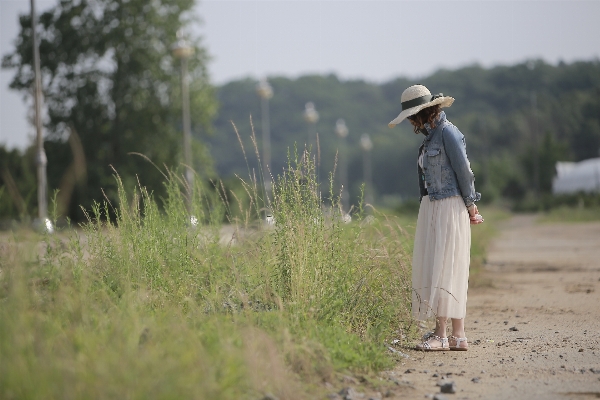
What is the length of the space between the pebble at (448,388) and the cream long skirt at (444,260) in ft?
4.48

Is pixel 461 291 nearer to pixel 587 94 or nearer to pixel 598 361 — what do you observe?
pixel 598 361

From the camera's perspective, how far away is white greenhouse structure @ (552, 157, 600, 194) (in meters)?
61.6

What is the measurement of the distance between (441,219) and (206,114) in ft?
106

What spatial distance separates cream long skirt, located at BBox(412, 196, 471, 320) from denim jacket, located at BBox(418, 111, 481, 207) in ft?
0.26

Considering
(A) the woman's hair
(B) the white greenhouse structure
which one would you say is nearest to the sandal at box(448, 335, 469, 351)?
(A) the woman's hair

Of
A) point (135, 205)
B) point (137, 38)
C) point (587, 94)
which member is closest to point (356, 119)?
point (587, 94)

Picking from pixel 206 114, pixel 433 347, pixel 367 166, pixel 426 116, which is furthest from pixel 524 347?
pixel 367 166

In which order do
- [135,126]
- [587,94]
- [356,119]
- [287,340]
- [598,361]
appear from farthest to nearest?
[356,119]
[587,94]
[135,126]
[598,361]
[287,340]

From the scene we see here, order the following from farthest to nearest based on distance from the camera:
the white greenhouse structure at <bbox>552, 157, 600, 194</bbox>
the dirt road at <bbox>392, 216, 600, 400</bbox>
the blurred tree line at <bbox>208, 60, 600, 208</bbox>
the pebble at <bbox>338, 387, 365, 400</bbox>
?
the blurred tree line at <bbox>208, 60, 600, 208</bbox> → the white greenhouse structure at <bbox>552, 157, 600, 194</bbox> → the dirt road at <bbox>392, 216, 600, 400</bbox> → the pebble at <bbox>338, 387, 365, 400</bbox>

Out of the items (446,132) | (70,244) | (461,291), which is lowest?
(461,291)

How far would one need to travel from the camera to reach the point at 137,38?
3712cm

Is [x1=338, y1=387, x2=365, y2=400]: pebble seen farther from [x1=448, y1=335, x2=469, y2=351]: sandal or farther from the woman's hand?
the woman's hand

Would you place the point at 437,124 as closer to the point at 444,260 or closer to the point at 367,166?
the point at 444,260

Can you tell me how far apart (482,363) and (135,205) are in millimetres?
3048
